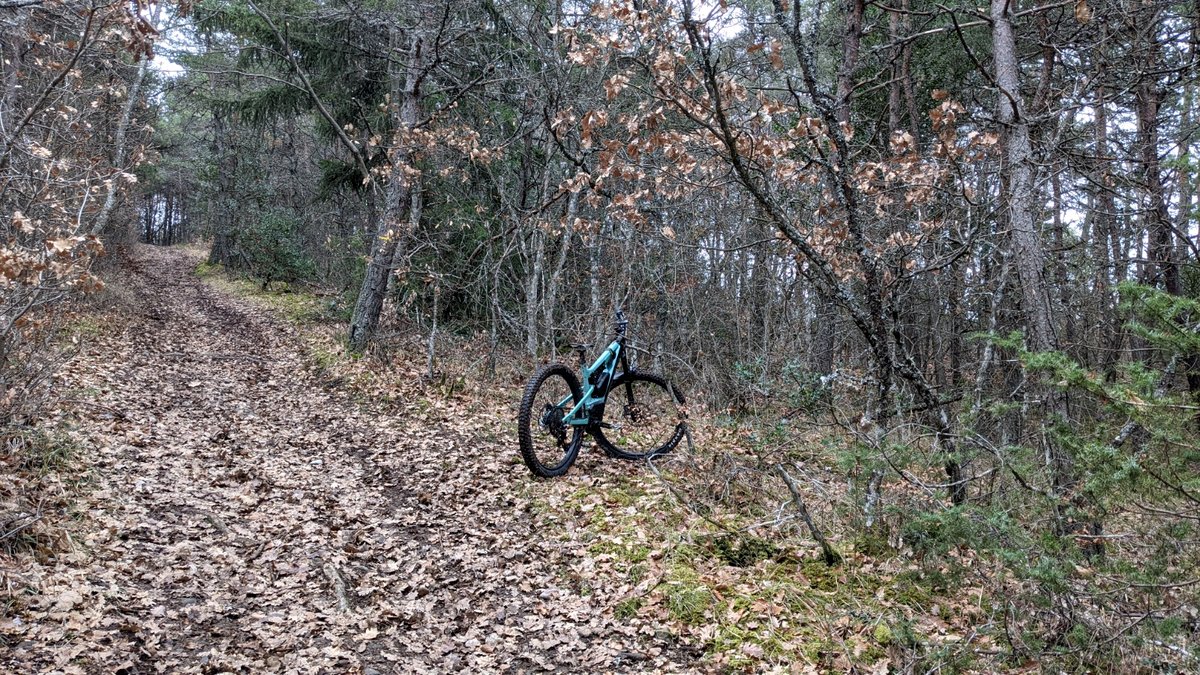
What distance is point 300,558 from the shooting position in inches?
203

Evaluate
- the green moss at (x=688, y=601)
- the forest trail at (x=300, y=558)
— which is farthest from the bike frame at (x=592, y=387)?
the green moss at (x=688, y=601)

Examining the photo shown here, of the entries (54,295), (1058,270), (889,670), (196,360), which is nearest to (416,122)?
(196,360)

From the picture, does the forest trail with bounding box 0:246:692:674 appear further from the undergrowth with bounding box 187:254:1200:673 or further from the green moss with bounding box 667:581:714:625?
the undergrowth with bounding box 187:254:1200:673

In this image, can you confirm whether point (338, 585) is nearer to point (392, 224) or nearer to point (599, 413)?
point (599, 413)

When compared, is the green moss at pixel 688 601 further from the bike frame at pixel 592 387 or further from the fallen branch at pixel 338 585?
the bike frame at pixel 592 387

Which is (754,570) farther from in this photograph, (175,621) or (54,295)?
(54,295)

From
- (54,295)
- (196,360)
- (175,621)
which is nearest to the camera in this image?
(175,621)

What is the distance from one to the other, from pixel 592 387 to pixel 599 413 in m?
0.29

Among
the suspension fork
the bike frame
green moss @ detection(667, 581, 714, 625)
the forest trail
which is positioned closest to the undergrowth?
green moss @ detection(667, 581, 714, 625)

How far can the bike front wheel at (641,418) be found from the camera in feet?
23.1

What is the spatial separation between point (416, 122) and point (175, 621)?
28.4ft

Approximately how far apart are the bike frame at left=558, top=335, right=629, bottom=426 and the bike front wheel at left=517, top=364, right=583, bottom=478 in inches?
2.1

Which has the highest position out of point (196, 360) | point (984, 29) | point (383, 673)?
point (984, 29)

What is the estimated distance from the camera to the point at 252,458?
7.19 meters
